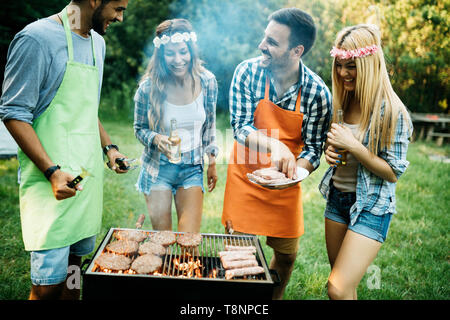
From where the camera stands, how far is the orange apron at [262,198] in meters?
2.87

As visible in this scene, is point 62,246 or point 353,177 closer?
point 62,246

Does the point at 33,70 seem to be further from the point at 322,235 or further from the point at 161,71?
the point at 322,235

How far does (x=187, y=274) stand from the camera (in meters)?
2.23

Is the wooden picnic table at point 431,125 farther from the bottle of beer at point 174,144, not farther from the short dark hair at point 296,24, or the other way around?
the bottle of beer at point 174,144

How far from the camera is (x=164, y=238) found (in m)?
2.51

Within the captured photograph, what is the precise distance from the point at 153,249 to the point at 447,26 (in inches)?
427

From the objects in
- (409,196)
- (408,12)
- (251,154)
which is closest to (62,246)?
(251,154)

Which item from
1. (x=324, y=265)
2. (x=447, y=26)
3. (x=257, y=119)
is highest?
(x=447, y=26)

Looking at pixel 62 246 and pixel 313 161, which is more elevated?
pixel 313 161

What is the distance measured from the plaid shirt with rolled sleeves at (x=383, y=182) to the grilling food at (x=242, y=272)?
0.72 meters

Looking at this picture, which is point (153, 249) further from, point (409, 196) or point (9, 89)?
point (409, 196)

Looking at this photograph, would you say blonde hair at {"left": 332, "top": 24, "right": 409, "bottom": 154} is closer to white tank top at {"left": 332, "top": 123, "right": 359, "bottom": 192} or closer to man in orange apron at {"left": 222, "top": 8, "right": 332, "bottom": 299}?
white tank top at {"left": 332, "top": 123, "right": 359, "bottom": 192}

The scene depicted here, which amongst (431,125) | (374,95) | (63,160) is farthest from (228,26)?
(63,160)

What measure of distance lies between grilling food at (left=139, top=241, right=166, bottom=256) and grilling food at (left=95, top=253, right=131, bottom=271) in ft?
0.46
